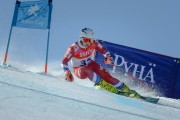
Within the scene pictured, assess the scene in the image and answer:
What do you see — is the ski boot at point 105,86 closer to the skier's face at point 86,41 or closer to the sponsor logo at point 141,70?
the skier's face at point 86,41

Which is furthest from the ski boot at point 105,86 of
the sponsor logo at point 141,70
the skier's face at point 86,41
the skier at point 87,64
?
the sponsor logo at point 141,70

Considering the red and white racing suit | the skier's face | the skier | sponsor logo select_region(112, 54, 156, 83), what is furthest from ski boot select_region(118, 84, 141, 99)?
sponsor logo select_region(112, 54, 156, 83)

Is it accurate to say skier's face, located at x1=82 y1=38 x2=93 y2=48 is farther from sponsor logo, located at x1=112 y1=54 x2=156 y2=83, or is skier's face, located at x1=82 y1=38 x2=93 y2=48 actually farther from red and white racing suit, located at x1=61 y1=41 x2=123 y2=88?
Answer: sponsor logo, located at x1=112 y1=54 x2=156 y2=83

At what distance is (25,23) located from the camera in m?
8.89

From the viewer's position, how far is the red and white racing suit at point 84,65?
21.1 ft

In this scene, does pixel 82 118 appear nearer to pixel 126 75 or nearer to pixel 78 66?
pixel 78 66

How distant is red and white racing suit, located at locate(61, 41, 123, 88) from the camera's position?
644 cm

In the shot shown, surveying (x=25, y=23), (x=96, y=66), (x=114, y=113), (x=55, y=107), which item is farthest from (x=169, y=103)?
(x=25, y=23)

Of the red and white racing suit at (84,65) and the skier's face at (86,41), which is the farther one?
the skier's face at (86,41)

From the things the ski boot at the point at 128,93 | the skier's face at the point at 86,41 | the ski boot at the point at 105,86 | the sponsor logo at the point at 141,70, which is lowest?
the ski boot at the point at 128,93

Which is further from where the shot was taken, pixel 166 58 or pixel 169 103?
pixel 166 58

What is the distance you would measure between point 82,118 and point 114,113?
483mm

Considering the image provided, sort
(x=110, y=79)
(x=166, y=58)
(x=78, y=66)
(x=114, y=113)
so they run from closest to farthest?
(x=114, y=113) → (x=110, y=79) → (x=78, y=66) → (x=166, y=58)

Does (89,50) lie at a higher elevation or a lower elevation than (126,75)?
higher
